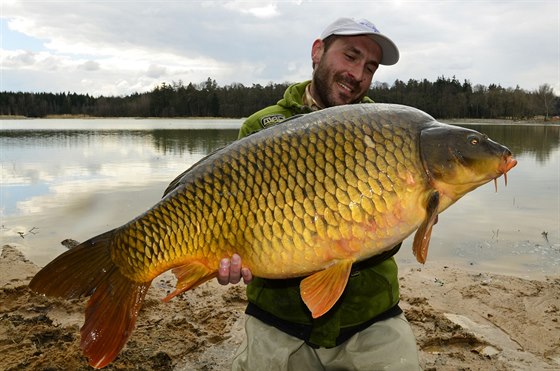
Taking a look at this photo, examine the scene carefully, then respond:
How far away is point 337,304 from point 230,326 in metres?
1.11

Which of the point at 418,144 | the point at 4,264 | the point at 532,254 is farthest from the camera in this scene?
the point at 532,254

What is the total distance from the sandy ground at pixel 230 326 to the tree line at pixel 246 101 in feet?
161

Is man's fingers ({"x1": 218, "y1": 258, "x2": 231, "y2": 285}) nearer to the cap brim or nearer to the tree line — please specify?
the cap brim

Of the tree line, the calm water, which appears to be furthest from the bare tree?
the calm water

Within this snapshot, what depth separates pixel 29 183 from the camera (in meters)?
8.65

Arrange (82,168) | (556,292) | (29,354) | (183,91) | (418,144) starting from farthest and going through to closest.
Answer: (183,91) < (82,168) < (556,292) < (29,354) < (418,144)

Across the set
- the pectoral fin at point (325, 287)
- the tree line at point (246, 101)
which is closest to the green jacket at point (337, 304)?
the pectoral fin at point (325, 287)

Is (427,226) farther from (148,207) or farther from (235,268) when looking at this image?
(148,207)

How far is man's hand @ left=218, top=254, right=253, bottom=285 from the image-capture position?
1673 mm

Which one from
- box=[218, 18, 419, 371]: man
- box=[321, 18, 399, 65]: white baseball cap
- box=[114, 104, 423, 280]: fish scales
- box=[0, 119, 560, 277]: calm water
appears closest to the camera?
box=[114, 104, 423, 280]: fish scales

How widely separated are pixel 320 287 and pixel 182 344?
4.71ft

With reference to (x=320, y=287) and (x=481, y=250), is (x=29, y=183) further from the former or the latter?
(x=320, y=287)

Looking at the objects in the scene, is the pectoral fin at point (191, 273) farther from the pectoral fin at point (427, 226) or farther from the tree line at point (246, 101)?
the tree line at point (246, 101)

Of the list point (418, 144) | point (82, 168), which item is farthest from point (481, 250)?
point (82, 168)
